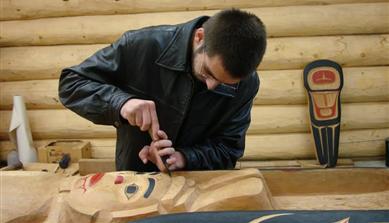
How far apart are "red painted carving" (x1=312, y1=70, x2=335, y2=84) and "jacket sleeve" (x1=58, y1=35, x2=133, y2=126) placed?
248 cm

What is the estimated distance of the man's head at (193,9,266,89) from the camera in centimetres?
134

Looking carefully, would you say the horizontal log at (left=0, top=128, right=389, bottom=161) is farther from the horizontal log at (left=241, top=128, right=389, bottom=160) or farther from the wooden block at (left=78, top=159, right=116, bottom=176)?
the wooden block at (left=78, top=159, right=116, bottom=176)

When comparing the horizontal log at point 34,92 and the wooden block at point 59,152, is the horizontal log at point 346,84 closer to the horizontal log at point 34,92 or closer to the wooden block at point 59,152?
the wooden block at point 59,152

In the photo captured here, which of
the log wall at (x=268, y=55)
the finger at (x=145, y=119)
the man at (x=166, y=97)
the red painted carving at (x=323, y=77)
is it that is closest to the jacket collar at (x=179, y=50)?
the man at (x=166, y=97)

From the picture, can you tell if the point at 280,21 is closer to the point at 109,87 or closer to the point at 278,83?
the point at 278,83

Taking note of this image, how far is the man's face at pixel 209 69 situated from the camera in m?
1.41

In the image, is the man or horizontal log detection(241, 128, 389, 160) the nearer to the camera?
the man

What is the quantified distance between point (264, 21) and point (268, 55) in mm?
352

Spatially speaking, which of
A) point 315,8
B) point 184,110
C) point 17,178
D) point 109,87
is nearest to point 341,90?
point 315,8

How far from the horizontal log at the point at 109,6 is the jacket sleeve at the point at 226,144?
2.03m

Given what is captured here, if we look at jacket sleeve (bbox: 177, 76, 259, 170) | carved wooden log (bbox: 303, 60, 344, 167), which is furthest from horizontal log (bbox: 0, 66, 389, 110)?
jacket sleeve (bbox: 177, 76, 259, 170)

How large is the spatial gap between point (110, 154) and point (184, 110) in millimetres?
2470

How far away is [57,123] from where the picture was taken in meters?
3.99

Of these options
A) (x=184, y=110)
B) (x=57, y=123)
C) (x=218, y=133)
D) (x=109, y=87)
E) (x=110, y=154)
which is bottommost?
(x=110, y=154)
